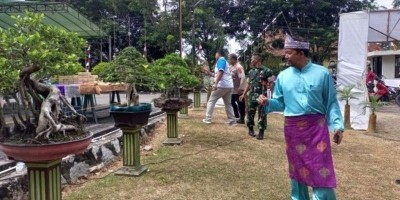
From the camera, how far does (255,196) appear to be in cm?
411

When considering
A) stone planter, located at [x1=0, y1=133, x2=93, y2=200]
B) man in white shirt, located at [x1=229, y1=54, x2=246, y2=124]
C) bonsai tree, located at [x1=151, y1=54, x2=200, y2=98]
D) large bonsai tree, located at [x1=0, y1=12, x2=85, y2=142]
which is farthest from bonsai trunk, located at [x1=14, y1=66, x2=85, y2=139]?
man in white shirt, located at [x1=229, y1=54, x2=246, y2=124]

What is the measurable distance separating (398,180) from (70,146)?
398 centimetres

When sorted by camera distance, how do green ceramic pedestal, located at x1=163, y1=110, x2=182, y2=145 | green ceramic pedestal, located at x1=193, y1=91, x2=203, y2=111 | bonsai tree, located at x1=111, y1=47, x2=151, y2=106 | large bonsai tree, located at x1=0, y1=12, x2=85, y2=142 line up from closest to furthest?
large bonsai tree, located at x1=0, y1=12, x2=85, y2=142, bonsai tree, located at x1=111, y1=47, x2=151, y2=106, green ceramic pedestal, located at x1=163, y1=110, x2=182, y2=145, green ceramic pedestal, located at x1=193, y1=91, x2=203, y2=111

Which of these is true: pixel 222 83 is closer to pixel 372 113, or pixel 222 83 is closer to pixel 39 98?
pixel 372 113

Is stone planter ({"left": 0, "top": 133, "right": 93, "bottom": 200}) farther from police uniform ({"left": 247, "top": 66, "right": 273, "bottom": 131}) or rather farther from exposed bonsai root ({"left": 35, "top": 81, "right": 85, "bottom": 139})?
police uniform ({"left": 247, "top": 66, "right": 273, "bottom": 131})

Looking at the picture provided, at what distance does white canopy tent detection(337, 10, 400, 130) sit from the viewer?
9.39 metres

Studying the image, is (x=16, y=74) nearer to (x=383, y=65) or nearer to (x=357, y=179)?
(x=357, y=179)

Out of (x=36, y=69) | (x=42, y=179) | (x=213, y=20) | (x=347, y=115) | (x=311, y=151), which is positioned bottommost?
(x=347, y=115)

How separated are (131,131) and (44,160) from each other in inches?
76.4

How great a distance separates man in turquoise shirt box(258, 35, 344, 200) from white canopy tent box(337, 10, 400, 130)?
690cm

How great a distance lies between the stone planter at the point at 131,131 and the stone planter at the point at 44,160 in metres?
1.52

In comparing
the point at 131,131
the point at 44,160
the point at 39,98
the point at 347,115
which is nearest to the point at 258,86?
the point at 131,131

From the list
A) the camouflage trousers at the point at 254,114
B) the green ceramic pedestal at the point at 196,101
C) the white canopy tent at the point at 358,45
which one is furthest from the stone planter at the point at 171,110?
the white canopy tent at the point at 358,45

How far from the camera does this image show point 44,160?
2.76 m
